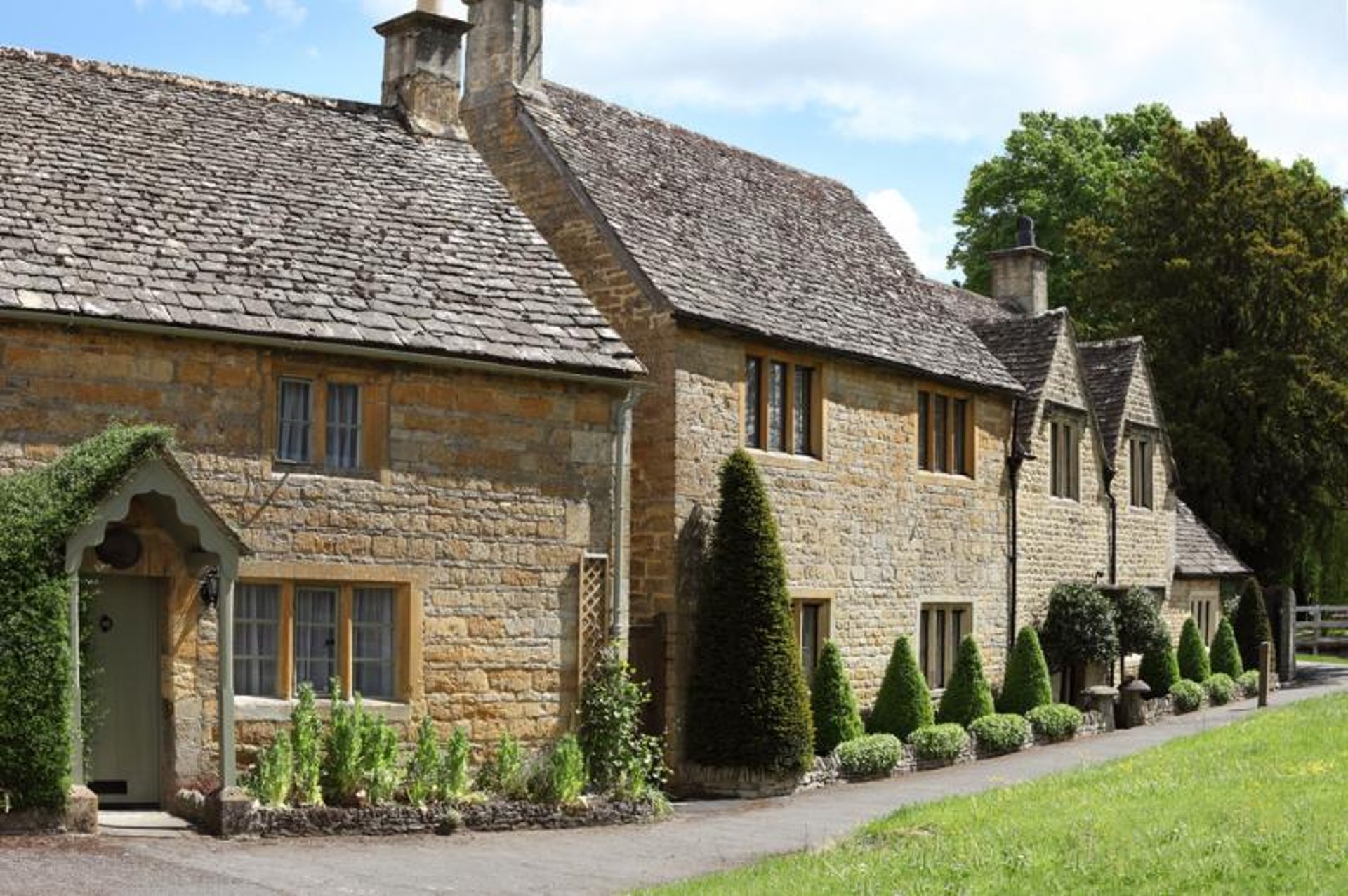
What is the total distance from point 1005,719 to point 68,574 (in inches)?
611

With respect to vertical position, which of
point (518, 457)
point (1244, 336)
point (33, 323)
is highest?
point (1244, 336)

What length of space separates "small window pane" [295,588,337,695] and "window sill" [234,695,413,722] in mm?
265

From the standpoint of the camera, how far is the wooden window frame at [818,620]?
78.2 feet

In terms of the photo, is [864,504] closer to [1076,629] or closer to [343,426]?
[1076,629]

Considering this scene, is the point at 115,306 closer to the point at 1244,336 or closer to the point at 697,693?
the point at 697,693

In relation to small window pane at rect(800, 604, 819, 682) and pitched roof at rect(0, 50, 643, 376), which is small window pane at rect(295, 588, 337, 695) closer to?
pitched roof at rect(0, 50, 643, 376)

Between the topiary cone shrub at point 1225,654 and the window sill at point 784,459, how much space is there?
16315mm

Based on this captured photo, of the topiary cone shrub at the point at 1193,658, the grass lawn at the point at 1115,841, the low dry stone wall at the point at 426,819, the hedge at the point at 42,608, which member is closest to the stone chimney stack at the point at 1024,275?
the topiary cone shrub at the point at 1193,658

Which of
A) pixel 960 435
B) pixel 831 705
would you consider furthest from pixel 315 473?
pixel 960 435

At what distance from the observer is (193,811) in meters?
16.2

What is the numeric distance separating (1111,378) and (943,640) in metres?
10.5

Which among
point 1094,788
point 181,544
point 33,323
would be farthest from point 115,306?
point 1094,788

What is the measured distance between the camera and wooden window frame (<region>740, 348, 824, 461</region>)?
23.0 meters

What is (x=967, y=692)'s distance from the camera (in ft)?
86.4
